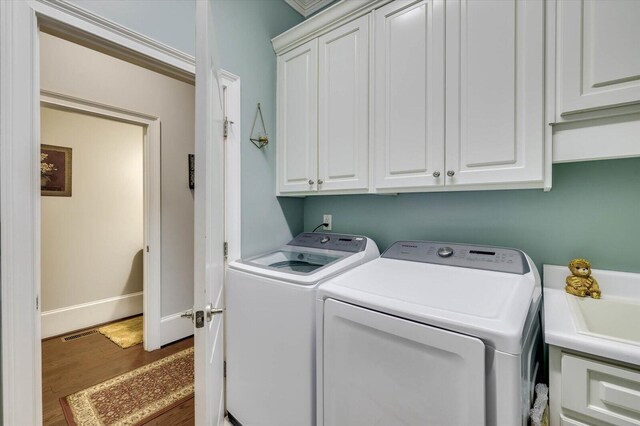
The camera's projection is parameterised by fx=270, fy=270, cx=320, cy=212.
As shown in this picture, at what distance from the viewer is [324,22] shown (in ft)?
5.60

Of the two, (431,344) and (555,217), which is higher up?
(555,217)

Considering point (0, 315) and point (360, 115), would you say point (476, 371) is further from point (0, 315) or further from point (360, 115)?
point (0, 315)

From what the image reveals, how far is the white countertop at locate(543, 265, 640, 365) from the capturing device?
0.73 m

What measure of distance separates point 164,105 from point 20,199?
188cm

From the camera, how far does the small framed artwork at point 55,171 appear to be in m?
2.70

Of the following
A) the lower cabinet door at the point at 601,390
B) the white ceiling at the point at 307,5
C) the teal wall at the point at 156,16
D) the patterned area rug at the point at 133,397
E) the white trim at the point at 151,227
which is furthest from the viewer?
the white trim at the point at 151,227

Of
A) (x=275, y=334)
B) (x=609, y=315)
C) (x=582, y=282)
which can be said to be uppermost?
(x=582, y=282)

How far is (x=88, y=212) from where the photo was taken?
3.01 metres

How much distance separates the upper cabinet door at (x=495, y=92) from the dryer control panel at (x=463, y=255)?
34cm

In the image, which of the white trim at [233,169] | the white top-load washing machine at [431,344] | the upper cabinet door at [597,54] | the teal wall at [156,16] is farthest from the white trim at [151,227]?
the upper cabinet door at [597,54]

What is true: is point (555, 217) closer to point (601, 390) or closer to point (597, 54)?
point (597, 54)

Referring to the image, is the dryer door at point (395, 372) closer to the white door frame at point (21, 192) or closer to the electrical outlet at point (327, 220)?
the electrical outlet at point (327, 220)

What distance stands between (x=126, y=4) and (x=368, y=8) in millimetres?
1236

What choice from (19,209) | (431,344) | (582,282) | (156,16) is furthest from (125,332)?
(582,282)
